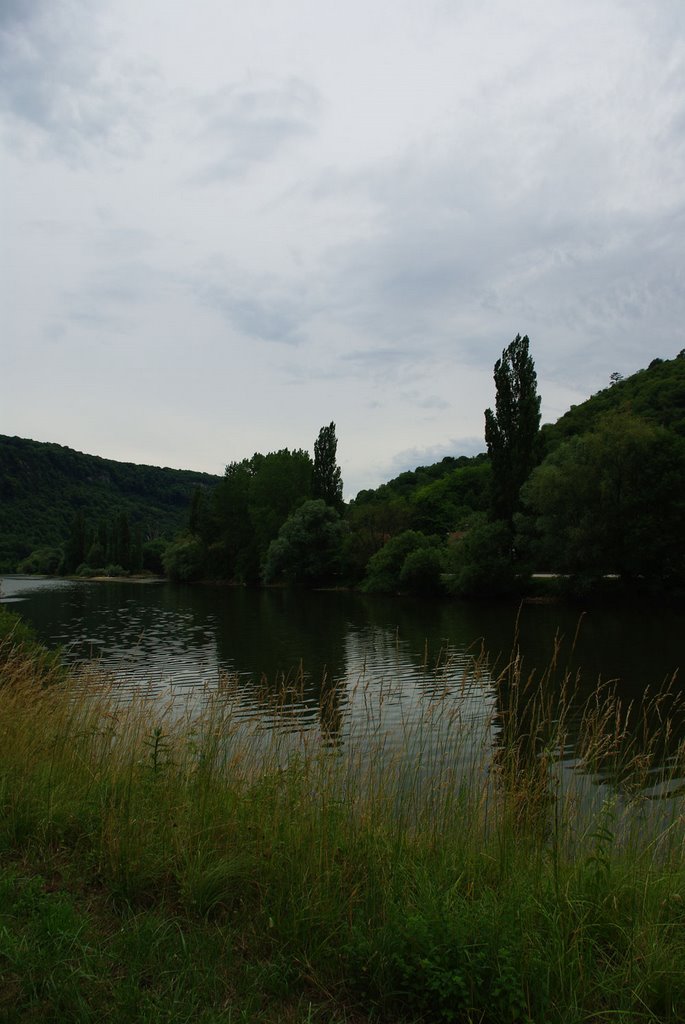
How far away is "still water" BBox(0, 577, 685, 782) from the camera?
48.4 ft

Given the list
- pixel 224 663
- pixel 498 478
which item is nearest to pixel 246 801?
pixel 224 663

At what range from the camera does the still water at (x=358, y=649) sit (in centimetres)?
1476

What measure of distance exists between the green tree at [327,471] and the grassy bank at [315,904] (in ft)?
242

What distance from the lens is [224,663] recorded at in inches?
952

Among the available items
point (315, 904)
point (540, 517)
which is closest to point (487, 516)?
point (540, 517)

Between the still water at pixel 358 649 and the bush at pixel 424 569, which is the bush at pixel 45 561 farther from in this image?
the bush at pixel 424 569

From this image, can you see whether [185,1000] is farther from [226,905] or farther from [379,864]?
[379,864]

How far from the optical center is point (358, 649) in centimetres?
2750

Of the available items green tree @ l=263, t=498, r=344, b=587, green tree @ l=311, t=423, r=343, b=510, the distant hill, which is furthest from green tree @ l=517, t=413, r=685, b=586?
green tree @ l=311, t=423, r=343, b=510

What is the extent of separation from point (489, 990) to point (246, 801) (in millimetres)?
2594

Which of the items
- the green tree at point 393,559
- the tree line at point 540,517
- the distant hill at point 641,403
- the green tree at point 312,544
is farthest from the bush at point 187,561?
the distant hill at point 641,403

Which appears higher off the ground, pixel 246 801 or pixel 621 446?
pixel 621 446

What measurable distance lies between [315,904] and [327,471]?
77.2 meters

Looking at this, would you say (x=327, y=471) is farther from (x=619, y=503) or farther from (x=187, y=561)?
(x=619, y=503)
